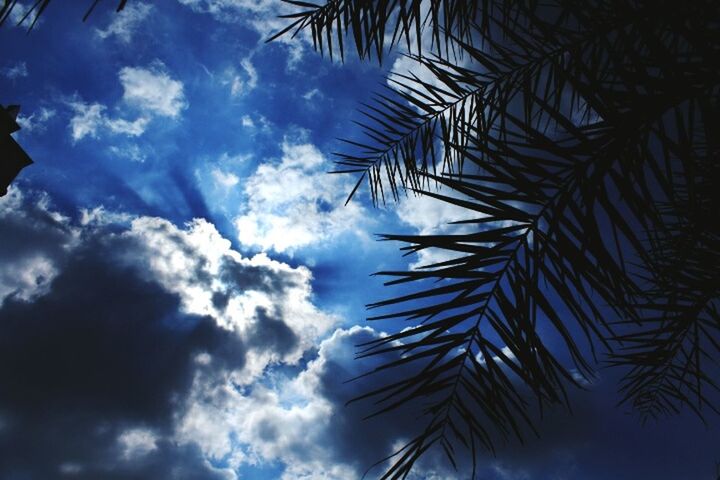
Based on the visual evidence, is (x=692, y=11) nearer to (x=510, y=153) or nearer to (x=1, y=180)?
(x=510, y=153)

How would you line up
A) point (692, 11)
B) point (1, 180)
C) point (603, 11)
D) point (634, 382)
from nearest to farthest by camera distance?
point (692, 11), point (603, 11), point (634, 382), point (1, 180)

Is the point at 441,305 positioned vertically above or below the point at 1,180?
below

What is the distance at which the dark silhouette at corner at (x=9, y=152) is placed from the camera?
1686 cm

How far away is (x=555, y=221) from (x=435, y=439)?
0.46 meters

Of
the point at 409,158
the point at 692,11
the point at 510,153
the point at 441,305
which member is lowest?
the point at 441,305

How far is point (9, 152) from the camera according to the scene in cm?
1831

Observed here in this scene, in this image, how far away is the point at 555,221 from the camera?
729 mm

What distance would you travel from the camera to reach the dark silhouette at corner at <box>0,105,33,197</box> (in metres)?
16.9

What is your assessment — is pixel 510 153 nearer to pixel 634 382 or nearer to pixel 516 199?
pixel 516 199

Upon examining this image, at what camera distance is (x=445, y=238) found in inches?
30.2

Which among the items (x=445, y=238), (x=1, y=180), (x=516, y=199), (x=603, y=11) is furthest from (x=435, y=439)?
(x=1, y=180)

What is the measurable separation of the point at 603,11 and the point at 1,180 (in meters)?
24.3

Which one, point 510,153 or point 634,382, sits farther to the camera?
point 634,382

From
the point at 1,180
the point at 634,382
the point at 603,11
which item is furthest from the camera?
the point at 1,180
